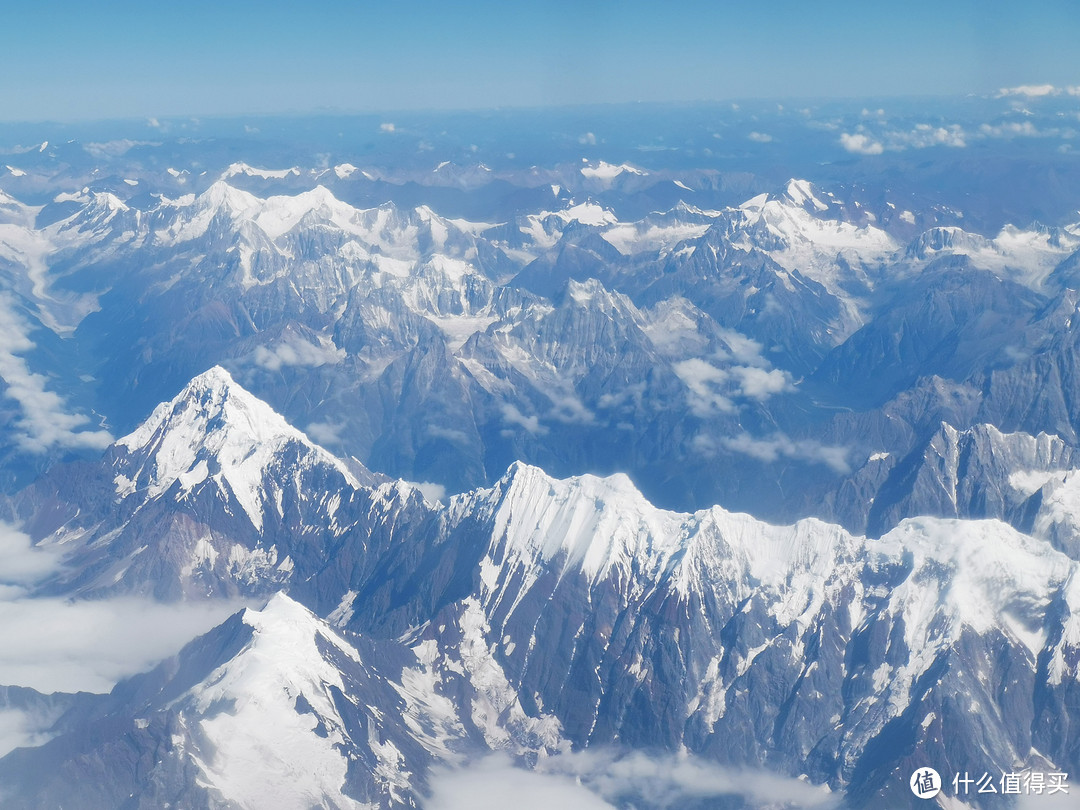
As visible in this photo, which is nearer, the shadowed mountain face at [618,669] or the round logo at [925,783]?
the shadowed mountain face at [618,669]

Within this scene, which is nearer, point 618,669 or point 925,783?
point 925,783

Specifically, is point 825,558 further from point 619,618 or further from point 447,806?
point 447,806

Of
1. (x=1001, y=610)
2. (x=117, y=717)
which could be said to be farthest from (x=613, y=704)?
(x=117, y=717)

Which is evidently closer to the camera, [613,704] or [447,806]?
[447,806]

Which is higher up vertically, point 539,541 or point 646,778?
point 539,541

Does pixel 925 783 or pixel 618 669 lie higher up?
pixel 925 783

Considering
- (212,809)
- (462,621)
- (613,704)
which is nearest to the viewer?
Result: (212,809)

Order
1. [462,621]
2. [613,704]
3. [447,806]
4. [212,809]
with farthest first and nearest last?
[462,621] < [613,704] < [447,806] < [212,809]

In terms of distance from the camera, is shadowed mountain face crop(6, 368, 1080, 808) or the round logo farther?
the round logo
